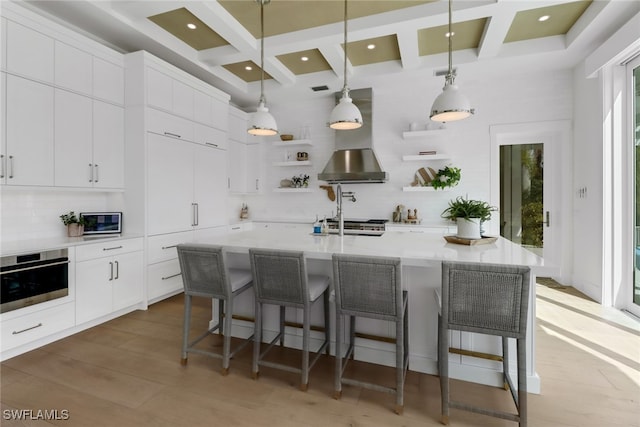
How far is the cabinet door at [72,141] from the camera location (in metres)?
2.90

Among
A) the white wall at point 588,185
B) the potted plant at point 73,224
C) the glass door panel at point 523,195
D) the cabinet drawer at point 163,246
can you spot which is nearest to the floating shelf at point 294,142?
the cabinet drawer at point 163,246

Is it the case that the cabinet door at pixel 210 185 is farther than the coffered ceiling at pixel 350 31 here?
Yes

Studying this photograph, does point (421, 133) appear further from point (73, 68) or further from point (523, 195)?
point (73, 68)

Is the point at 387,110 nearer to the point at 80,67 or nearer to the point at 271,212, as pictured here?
the point at 271,212

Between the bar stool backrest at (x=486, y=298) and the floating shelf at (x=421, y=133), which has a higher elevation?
the floating shelf at (x=421, y=133)

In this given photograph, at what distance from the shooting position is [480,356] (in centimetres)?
207

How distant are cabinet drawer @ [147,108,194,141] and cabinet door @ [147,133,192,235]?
71 mm

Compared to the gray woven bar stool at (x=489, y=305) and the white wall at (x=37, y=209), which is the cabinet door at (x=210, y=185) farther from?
the gray woven bar stool at (x=489, y=305)

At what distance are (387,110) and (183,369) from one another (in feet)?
14.6

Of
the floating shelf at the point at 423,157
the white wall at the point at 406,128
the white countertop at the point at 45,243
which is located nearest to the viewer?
the white countertop at the point at 45,243

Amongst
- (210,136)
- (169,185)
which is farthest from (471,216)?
(210,136)

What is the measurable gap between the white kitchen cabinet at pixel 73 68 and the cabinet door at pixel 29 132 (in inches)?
6.9

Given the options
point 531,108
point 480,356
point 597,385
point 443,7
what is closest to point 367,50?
point 443,7

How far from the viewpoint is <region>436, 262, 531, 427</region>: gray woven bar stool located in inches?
62.9
